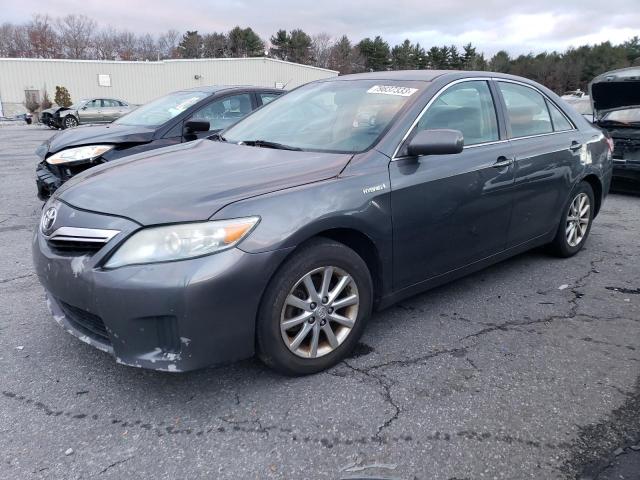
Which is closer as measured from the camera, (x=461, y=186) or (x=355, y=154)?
(x=355, y=154)

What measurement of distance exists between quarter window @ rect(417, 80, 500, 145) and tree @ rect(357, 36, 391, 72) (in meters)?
80.3

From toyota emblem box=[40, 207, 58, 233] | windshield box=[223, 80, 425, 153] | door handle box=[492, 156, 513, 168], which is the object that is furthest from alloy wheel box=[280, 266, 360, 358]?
door handle box=[492, 156, 513, 168]

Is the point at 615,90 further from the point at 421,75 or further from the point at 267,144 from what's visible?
the point at 267,144

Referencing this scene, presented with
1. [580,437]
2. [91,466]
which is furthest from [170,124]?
Answer: [580,437]

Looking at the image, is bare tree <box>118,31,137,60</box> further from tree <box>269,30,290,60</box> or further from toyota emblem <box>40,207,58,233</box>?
toyota emblem <box>40,207,58,233</box>

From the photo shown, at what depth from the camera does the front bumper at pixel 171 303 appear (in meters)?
2.24

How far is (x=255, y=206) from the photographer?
243 centimetres

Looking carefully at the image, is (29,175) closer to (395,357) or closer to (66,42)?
(395,357)

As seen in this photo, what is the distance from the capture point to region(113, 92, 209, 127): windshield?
5.96 m

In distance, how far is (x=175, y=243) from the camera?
7.52 feet

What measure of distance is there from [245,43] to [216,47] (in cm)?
479

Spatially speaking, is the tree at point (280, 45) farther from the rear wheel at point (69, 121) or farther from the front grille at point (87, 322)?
the front grille at point (87, 322)

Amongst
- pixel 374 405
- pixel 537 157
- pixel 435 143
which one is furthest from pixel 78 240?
pixel 537 157

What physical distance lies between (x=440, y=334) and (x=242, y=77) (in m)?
44.7
